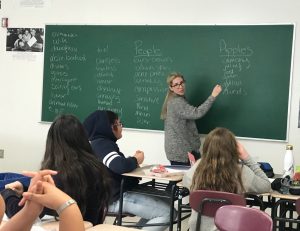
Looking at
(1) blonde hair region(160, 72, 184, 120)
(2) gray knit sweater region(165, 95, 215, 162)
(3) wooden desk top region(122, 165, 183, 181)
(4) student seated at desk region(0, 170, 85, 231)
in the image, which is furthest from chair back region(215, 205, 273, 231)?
(1) blonde hair region(160, 72, 184, 120)

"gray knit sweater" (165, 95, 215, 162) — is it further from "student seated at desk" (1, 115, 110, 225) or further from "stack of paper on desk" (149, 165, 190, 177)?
"student seated at desk" (1, 115, 110, 225)

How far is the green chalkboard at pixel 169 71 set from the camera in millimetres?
4930

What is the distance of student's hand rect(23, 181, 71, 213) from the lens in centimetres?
99

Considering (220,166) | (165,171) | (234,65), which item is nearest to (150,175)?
(165,171)

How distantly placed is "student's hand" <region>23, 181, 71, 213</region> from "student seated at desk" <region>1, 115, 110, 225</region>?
1.24 m

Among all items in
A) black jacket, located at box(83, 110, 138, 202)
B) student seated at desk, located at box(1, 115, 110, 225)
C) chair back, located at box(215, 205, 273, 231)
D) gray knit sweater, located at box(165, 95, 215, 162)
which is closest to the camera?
chair back, located at box(215, 205, 273, 231)

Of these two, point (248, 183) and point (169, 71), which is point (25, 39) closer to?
point (169, 71)

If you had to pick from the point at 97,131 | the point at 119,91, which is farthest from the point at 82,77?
the point at 97,131

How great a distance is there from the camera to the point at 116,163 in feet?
11.5

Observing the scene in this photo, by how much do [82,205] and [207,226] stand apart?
3.56 feet

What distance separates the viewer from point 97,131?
3.49 meters

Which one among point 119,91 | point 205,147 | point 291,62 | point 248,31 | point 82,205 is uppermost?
point 248,31

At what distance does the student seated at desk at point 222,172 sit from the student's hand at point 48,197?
214cm

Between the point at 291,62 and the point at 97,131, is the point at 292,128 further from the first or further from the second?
the point at 97,131
